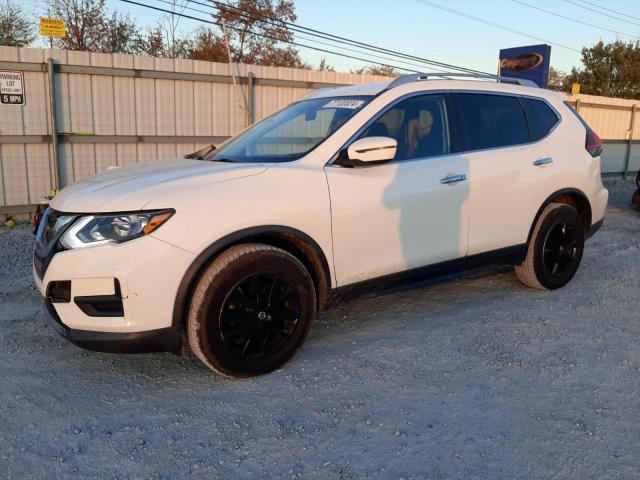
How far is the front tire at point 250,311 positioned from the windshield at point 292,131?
720mm

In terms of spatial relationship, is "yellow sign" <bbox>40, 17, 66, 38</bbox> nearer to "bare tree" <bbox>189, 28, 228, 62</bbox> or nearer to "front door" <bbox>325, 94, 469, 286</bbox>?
"front door" <bbox>325, 94, 469, 286</bbox>

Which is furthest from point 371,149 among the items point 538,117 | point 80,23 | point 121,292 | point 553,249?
point 80,23

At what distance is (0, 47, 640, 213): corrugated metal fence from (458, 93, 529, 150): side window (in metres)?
5.97

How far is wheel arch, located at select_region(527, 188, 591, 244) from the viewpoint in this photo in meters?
4.78

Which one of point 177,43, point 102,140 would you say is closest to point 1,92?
point 102,140

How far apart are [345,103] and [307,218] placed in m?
1.04

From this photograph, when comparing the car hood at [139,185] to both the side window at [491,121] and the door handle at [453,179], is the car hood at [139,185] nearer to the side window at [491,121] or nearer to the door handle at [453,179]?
the door handle at [453,179]

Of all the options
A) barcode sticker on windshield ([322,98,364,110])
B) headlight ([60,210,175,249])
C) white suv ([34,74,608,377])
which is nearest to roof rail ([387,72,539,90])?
white suv ([34,74,608,377])

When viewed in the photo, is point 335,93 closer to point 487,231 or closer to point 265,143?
point 265,143

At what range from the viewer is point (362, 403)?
10.1ft

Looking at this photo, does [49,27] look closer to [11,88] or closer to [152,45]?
[11,88]

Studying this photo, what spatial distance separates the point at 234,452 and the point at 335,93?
2.76 meters

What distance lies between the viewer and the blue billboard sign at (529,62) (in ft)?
42.1

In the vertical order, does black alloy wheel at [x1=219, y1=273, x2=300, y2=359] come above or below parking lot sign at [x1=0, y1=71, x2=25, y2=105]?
below
